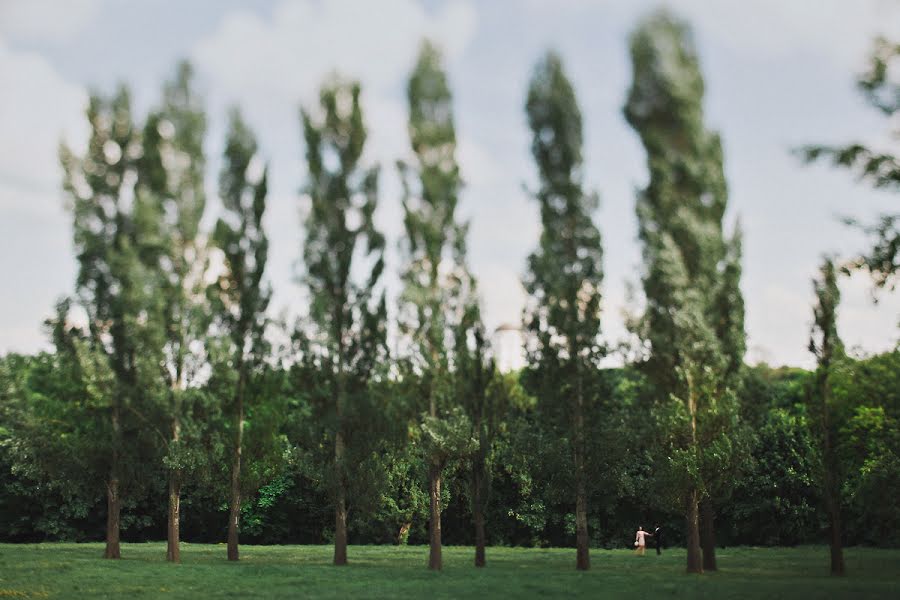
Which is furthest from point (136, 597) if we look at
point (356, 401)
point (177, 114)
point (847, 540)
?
point (847, 540)

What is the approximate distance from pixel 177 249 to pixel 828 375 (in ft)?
81.0

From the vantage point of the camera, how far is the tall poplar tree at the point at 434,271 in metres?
30.5

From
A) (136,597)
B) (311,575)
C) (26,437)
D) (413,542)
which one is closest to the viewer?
(136,597)

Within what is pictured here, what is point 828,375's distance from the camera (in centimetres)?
2917

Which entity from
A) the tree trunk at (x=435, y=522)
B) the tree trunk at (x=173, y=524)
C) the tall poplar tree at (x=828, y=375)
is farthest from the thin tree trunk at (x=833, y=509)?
the tree trunk at (x=173, y=524)

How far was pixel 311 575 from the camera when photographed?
27.8 metres

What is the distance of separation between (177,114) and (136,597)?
72.8 feet

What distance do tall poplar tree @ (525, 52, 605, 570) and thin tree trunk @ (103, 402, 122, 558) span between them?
16806 mm

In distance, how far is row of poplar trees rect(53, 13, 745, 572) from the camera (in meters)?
29.9

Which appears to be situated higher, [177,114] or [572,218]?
[177,114]

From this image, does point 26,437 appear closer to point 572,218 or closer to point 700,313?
point 572,218

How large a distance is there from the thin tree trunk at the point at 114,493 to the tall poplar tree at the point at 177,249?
2.23 metres

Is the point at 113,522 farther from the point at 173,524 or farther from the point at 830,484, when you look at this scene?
the point at 830,484

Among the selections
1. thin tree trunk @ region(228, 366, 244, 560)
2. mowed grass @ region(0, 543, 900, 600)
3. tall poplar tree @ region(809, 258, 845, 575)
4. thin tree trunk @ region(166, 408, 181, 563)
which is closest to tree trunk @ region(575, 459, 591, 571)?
mowed grass @ region(0, 543, 900, 600)
